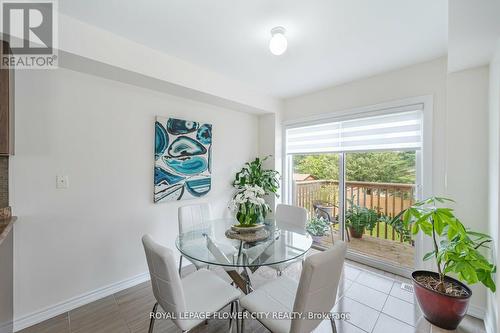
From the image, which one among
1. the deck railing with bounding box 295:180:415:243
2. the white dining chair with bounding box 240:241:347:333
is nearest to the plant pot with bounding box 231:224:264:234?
the white dining chair with bounding box 240:241:347:333

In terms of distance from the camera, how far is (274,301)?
1.44 metres

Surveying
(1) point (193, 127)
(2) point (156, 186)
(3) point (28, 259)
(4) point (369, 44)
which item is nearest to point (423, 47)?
(4) point (369, 44)

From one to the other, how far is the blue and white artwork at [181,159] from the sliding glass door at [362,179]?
144 cm

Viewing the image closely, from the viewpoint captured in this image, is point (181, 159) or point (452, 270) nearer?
point (452, 270)

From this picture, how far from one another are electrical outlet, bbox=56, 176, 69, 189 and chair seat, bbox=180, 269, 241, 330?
140 cm

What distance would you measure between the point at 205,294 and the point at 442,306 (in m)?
1.88

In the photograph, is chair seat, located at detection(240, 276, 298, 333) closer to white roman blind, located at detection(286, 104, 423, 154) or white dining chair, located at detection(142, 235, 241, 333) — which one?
white dining chair, located at detection(142, 235, 241, 333)

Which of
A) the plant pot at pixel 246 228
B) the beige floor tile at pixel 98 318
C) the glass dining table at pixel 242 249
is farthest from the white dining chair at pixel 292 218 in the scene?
the beige floor tile at pixel 98 318

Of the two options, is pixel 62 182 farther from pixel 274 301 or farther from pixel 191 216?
pixel 274 301

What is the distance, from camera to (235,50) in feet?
7.18

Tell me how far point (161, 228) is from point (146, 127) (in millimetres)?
1211

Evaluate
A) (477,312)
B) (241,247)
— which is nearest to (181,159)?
(241,247)

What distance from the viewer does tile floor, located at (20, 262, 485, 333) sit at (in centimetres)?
177

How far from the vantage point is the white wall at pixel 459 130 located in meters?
1.93
